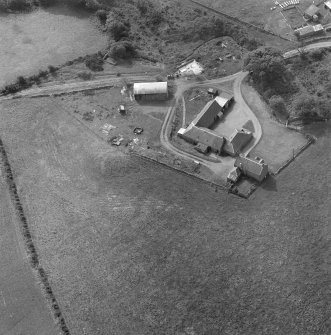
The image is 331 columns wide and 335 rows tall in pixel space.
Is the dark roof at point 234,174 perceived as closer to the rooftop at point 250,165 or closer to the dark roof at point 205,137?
the rooftop at point 250,165

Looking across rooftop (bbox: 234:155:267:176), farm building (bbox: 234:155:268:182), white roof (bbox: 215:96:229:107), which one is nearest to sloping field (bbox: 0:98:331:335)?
farm building (bbox: 234:155:268:182)

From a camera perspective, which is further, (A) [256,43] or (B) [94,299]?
(A) [256,43]

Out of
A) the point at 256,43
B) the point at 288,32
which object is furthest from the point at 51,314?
the point at 288,32

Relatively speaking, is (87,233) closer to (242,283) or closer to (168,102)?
(242,283)

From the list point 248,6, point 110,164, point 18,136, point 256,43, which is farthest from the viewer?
point 248,6

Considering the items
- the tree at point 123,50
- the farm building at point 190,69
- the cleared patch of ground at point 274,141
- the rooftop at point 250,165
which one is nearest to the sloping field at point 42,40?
the tree at point 123,50

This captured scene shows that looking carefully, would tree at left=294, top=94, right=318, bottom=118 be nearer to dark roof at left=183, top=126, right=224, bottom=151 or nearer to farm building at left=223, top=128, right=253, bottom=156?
farm building at left=223, top=128, right=253, bottom=156
